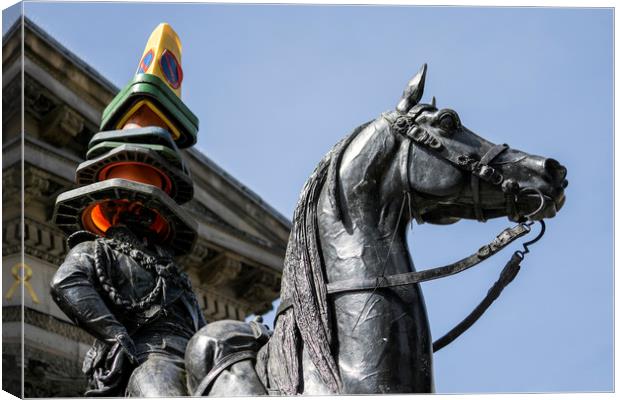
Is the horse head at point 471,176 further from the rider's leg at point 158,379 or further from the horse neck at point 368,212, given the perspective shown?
the rider's leg at point 158,379

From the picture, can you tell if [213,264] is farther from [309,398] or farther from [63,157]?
[309,398]

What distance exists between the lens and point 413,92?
796 centimetres

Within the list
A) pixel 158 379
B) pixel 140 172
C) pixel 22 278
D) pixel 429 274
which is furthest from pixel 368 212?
pixel 22 278

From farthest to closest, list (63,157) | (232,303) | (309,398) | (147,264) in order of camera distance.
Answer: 1. (232,303)
2. (63,157)
3. (147,264)
4. (309,398)

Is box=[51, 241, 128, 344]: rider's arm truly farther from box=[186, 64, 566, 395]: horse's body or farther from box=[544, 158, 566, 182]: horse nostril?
box=[544, 158, 566, 182]: horse nostril

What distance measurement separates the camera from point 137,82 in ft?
34.8

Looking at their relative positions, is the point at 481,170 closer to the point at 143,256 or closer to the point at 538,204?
the point at 538,204

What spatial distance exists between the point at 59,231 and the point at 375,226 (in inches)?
493

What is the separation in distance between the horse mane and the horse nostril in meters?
0.87

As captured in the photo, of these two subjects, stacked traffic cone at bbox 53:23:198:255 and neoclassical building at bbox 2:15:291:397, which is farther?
neoclassical building at bbox 2:15:291:397

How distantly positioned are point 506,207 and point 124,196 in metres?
2.81

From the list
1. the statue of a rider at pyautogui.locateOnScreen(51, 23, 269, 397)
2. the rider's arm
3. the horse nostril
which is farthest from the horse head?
the rider's arm

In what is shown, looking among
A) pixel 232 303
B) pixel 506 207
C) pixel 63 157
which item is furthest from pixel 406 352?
pixel 232 303

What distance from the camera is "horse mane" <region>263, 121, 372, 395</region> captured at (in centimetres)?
750
